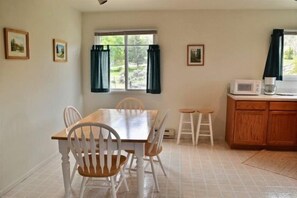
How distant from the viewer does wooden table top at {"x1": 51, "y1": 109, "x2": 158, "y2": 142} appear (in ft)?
7.39

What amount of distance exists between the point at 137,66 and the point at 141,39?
50 cm

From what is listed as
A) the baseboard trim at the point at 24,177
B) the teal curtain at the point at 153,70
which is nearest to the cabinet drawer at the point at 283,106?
the teal curtain at the point at 153,70

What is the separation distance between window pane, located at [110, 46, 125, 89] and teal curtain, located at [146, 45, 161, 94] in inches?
21.1

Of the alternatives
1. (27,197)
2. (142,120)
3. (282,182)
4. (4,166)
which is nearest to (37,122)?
(4,166)

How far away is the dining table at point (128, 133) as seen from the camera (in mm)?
2205

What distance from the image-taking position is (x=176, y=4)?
13.3ft

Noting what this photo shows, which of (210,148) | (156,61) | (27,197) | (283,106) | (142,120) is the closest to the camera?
(27,197)

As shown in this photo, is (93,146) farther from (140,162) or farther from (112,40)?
(112,40)

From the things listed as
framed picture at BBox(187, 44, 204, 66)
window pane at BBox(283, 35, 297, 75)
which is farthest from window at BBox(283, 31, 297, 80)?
framed picture at BBox(187, 44, 204, 66)

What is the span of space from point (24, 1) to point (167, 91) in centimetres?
270

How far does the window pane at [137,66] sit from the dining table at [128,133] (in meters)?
1.48

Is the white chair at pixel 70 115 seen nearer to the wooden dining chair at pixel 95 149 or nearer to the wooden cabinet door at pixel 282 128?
the wooden dining chair at pixel 95 149

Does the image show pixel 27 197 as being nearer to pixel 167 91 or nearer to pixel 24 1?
pixel 24 1

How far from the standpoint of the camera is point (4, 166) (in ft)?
8.82
